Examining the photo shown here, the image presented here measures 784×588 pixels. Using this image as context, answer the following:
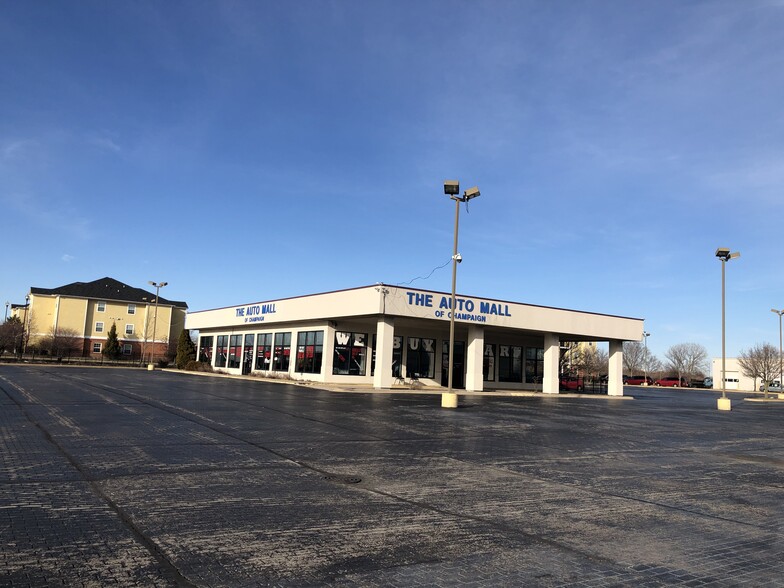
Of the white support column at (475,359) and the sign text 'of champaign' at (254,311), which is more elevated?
the sign text 'of champaign' at (254,311)

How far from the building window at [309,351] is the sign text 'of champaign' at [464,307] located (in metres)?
8.23

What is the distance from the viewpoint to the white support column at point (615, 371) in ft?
149

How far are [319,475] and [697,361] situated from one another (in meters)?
132

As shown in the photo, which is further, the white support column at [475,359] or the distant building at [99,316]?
the distant building at [99,316]

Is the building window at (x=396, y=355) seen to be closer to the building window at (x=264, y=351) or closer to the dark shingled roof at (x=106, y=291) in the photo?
the building window at (x=264, y=351)

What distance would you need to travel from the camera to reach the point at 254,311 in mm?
46844

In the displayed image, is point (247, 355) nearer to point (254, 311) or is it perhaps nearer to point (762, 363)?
point (254, 311)

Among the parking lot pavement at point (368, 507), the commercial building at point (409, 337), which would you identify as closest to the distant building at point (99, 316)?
the commercial building at point (409, 337)

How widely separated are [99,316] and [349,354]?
5613cm

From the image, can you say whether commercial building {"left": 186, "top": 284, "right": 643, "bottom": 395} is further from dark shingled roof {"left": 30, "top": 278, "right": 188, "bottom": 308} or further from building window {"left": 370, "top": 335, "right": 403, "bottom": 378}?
dark shingled roof {"left": 30, "top": 278, "right": 188, "bottom": 308}

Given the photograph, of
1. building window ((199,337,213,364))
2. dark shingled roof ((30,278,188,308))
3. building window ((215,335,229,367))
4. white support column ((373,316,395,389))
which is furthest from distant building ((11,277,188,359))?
white support column ((373,316,395,389))

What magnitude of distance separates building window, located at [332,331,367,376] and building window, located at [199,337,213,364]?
22.3 metres

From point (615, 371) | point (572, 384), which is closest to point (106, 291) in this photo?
point (572, 384)

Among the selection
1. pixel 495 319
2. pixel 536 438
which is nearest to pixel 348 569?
pixel 536 438
